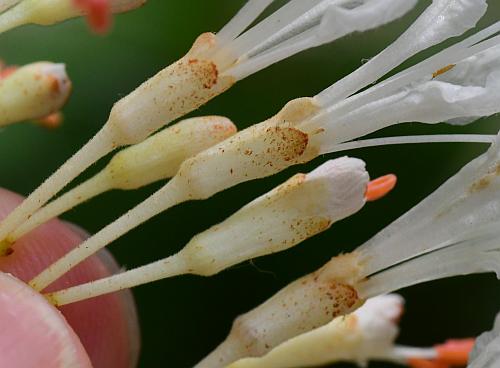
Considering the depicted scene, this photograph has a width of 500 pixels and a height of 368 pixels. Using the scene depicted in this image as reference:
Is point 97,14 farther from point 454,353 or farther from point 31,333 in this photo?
point 454,353

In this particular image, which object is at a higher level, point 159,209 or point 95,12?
point 95,12

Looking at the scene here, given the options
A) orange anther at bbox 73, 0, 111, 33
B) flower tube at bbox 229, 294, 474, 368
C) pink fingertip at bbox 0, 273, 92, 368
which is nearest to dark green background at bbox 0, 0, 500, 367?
flower tube at bbox 229, 294, 474, 368

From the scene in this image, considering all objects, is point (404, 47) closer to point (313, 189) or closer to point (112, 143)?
point (313, 189)

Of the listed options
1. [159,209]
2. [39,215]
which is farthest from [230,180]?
[39,215]

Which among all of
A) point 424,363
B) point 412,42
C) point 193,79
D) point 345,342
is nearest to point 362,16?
point 412,42

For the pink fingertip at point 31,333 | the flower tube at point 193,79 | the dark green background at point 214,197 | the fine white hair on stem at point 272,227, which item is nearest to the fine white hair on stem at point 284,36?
the flower tube at point 193,79

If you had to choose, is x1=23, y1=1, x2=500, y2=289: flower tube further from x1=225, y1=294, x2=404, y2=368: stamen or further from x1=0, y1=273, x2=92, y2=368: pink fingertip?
x1=225, y1=294, x2=404, y2=368: stamen
